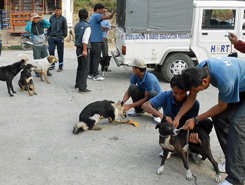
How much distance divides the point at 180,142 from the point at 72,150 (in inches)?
65.6

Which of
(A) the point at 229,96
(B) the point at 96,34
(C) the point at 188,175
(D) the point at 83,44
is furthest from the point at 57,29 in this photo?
(A) the point at 229,96

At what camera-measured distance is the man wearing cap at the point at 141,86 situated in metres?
5.14

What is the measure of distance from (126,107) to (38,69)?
3.97 metres

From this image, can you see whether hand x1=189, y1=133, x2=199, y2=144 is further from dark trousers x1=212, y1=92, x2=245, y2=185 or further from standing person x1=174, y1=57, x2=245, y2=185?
dark trousers x1=212, y1=92, x2=245, y2=185

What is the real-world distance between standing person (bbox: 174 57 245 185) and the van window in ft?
16.5

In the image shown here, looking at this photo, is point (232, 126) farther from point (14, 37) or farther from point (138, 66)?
point (14, 37)

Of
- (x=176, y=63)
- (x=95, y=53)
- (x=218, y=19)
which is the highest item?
(x=218, y=19)

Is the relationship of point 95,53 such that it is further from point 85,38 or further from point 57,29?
point 57,29

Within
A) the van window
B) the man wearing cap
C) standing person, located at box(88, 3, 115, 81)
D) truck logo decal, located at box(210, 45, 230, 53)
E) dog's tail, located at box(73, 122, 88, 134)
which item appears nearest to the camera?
dog's tail, located at box(73, 122, 88, 134)

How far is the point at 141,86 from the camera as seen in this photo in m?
5.59

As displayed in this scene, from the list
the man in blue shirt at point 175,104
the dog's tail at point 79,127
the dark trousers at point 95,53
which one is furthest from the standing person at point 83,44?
the man in blue shirt at point 175,104

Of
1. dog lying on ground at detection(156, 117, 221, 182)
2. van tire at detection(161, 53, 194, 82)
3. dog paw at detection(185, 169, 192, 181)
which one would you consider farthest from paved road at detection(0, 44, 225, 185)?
van tire at detection(161, 53, 194, 82)

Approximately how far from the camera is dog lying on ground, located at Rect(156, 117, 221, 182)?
346 centimetres

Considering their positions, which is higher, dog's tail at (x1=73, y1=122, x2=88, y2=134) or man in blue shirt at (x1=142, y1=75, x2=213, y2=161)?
man in blue shirt at (x1=142, y1=75, x2=213, y2=161)
